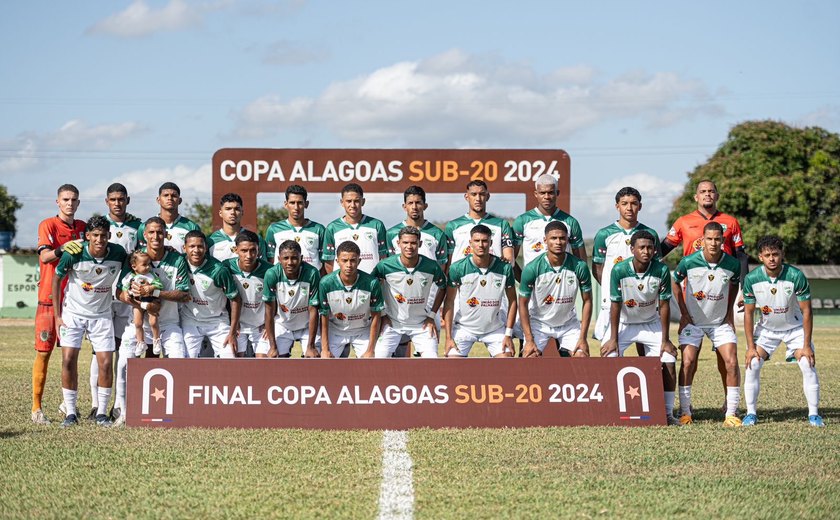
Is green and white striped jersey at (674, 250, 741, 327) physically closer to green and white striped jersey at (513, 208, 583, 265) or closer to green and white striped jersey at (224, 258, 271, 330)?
green and white striped jersey at (513, 208, 583, 265)

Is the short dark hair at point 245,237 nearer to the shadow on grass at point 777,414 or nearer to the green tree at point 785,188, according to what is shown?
the shadow on grass at point 777,414

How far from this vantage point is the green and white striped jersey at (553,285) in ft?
29.9

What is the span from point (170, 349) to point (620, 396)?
Result: 4.11 meters

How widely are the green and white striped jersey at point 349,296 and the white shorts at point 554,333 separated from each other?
1.50 meters

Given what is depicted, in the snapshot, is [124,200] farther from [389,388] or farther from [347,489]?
[347,489]

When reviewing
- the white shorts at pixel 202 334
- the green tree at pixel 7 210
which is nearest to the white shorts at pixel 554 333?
the white shorts at pixel 202 334

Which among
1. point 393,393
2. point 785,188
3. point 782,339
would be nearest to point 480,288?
point 393,393

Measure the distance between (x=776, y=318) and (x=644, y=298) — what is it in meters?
1.20

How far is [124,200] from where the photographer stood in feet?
31.5

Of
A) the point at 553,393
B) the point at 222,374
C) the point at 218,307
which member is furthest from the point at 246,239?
the point at 553,393

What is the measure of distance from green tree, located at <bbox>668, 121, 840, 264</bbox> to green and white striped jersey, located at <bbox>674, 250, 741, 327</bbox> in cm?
2885

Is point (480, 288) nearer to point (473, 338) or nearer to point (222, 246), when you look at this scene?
point (473, 338)

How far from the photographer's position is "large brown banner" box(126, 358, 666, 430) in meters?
8.36

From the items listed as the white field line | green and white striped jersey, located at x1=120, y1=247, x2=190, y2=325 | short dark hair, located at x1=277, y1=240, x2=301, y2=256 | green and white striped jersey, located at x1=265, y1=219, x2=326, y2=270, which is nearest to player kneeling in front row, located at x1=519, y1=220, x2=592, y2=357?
the white field line
